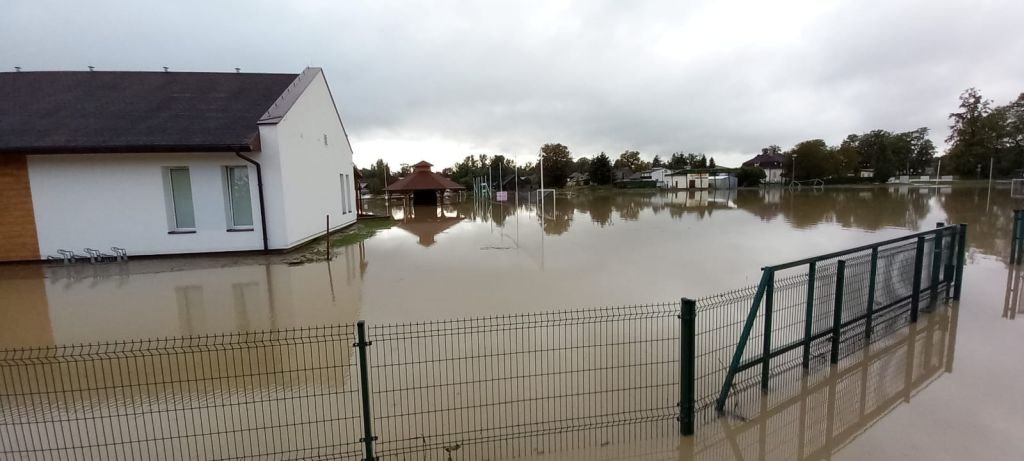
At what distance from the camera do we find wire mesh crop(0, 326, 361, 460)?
3.76 meters

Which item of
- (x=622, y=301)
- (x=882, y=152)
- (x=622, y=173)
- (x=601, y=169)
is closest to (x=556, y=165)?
(x=601, y=169)

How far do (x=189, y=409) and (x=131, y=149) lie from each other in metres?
11.2

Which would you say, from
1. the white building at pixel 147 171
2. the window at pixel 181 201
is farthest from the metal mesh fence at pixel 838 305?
the window at pixel 181 201

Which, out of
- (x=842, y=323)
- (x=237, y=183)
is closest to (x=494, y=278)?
(x=842, y=323)

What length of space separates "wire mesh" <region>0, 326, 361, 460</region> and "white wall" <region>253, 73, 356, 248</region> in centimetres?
805

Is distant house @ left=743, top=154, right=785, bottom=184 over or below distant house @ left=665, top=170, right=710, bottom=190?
over

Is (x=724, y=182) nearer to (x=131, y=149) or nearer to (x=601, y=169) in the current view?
(x=601, y=169)

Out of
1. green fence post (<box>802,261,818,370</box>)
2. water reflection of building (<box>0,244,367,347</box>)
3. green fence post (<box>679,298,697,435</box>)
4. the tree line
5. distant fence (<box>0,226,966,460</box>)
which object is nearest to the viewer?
green fence post (<box>679,298,697,435</box>)

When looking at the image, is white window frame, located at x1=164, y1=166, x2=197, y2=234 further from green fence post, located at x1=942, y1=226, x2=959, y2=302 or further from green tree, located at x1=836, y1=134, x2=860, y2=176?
green tree, located at x1=836, y1=134, x2=860, y2=176

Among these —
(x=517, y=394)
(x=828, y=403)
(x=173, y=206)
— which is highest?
(x=173, y=206)

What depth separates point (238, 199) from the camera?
13.6 meters

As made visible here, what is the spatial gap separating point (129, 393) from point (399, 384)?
2.73 m

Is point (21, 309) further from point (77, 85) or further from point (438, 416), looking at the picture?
point (77, 85)

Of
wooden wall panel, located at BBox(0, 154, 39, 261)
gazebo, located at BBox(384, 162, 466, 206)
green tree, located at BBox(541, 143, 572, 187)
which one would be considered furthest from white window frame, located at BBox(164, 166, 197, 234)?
green tree, located at BBox(541, 143, 572, 187)
